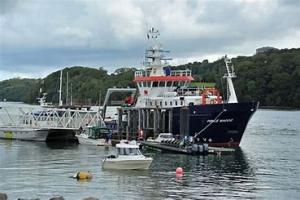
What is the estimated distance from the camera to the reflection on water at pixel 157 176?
137 feet

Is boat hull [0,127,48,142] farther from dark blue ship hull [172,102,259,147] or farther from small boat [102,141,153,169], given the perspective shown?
small boat [102,141,153,169]

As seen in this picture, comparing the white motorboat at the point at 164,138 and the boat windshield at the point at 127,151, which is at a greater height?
the white motorboat at the point at 164,138

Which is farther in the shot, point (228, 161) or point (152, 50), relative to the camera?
point (152, 50)

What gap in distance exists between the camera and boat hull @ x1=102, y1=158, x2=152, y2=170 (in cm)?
5119

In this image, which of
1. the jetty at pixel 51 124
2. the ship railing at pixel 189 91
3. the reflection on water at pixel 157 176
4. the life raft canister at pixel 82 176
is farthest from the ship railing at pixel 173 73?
the life raft canister at pixel 82 176

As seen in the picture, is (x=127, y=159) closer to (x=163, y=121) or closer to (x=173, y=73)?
(x=163, y=121)

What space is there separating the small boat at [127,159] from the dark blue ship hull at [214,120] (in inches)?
792

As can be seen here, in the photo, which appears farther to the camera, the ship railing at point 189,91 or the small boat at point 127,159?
the ship railing at point 189,91

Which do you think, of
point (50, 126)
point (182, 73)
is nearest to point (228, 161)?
point (182, 73)

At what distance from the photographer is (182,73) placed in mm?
80375

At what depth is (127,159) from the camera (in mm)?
51031

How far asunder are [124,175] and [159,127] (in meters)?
28.2

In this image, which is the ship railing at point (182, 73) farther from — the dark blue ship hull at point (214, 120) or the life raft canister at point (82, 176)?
the life raft canister at point (82, 176)

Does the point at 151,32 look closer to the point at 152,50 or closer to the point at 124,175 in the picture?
the point at 152,50
